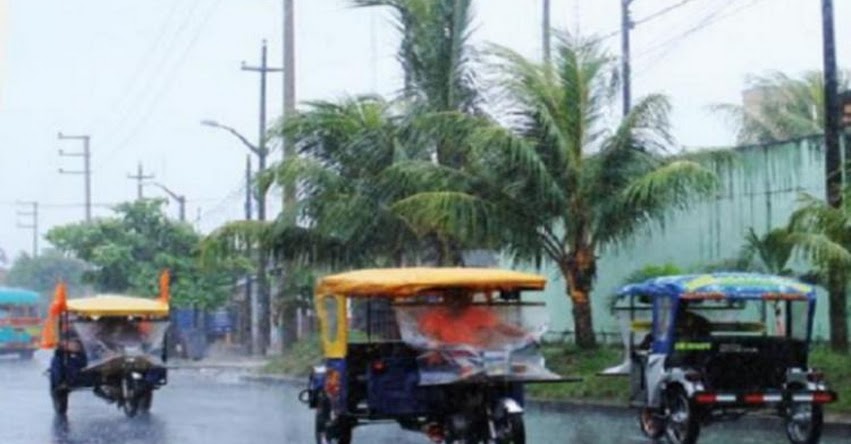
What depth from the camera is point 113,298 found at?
27.2 metres

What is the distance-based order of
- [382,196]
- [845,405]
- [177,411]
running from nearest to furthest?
[845,405] < [177,411] < [382,196]

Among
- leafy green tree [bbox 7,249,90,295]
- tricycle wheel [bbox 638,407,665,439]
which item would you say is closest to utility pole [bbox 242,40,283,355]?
tricycle wheel [bbox 638,407,665,439]

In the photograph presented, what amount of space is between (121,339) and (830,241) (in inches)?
430

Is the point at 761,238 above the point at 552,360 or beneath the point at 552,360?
above

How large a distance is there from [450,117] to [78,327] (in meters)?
7.93

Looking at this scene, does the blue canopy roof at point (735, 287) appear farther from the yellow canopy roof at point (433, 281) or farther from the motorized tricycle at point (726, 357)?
the yellow canopy roof at point (433, 281)

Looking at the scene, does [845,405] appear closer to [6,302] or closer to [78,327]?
[78,327]

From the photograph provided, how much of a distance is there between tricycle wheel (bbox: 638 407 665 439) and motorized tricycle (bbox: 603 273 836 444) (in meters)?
0.02

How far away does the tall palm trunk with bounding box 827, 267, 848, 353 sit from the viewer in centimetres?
2492

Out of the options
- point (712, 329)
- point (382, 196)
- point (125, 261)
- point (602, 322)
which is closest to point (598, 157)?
point (382, 196)

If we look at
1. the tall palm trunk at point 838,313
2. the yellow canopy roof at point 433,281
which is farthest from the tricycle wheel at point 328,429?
the tall palm trunk at point 838,313

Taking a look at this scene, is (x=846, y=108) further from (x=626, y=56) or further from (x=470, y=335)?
(x=470, y=335)

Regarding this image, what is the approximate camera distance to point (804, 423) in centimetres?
1908

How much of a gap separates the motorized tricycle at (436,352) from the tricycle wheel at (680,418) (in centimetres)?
225
